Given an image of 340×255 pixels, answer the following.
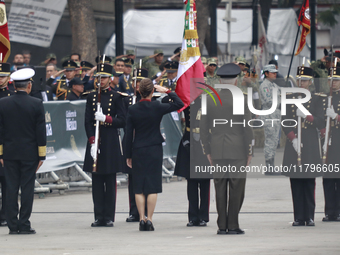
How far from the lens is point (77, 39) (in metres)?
19.6

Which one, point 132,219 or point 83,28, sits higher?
point 83,28

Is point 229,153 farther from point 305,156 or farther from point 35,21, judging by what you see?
point 35,21

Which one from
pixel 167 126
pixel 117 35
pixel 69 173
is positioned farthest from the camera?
pixel 117 35

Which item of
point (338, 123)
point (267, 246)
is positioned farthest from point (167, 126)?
point (267, 246)

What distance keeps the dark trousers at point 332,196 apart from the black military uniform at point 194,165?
157cm

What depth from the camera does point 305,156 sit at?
9.97m

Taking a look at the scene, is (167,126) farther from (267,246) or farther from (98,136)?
(267,246)

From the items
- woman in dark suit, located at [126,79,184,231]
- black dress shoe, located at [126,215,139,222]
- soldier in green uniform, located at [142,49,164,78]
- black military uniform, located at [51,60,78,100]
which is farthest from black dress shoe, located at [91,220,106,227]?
soldier in green uniform, located at [142,49,164,78]

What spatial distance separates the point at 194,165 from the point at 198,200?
17.9 inches

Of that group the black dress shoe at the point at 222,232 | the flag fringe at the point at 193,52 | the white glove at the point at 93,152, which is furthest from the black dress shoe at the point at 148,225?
the flag fringe at the point at 193,52

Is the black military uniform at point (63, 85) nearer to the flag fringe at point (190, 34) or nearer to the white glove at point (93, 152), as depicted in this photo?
the flag fringe at point (190, 34)

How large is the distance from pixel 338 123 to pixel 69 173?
5455 mm

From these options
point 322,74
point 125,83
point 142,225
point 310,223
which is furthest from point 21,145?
point 322,74

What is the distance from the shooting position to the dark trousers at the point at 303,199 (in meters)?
9.73
